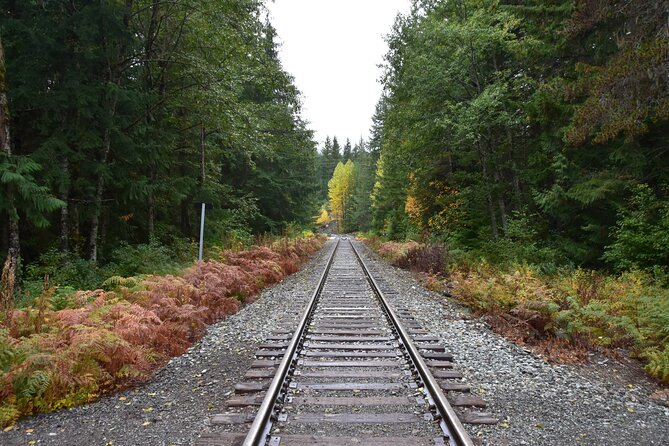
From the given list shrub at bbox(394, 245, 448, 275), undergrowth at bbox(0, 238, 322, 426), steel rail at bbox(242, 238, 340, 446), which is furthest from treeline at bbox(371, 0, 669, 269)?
undergrowth at bbox(0, 238, 322, 426)

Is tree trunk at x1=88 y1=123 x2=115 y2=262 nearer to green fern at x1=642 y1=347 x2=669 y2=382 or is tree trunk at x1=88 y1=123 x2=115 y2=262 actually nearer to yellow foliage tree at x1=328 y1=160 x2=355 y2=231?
green fern at x1=642 y1=347 x2=669 y2=382

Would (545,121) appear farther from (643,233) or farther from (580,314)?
(580,314)

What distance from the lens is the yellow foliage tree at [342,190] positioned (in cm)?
8450

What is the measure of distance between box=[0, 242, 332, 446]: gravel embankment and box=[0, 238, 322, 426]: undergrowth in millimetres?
200

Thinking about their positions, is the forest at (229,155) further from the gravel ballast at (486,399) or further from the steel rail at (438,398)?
the steel rail at (438,398)

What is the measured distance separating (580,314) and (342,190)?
3096 inches

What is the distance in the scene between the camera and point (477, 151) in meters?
18.6

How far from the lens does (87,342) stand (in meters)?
4.82

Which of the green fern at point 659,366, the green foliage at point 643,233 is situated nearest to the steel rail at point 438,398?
the green fern at point 659,366

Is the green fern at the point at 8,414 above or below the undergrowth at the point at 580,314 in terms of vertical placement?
below

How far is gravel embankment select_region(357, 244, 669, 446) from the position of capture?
12.4 feet

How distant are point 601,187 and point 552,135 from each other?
3.27 m

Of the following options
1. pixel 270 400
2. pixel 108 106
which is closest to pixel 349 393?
pixel 270 400

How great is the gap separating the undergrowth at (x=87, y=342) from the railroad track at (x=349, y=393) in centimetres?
161
